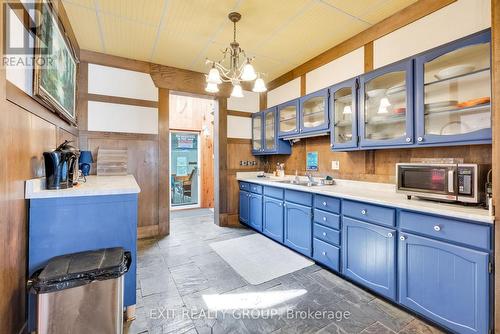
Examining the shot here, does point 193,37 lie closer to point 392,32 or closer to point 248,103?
point 248,103

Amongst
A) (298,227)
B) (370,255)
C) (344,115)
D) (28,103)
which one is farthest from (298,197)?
(28,103)

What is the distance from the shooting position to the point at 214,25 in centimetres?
263

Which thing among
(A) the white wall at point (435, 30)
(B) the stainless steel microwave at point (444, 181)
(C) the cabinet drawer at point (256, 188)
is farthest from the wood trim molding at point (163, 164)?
(B) the stainless steel microwave at point (444, 181)

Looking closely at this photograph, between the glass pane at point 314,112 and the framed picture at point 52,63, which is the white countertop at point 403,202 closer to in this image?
the glass pane at point 314,112

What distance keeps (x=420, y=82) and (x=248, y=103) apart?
297 centimetres

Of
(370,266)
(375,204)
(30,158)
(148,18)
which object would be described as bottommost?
(370,266)

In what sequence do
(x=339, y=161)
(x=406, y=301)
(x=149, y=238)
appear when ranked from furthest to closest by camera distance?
(x=149, y=238) → (x=339, y=161) → (x=406, y=301)

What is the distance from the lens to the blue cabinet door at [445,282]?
1422 millimetres

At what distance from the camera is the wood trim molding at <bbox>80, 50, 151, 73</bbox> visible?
3.20 metres

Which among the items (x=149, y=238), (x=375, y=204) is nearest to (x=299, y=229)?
(x=375, y=204)

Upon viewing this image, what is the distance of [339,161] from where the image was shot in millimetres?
3109

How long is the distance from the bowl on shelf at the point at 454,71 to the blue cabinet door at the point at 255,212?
2561 mm

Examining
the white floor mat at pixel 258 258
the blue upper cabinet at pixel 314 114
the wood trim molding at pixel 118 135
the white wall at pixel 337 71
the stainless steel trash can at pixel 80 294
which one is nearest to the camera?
the stainless steel trash can at pixel 80 294

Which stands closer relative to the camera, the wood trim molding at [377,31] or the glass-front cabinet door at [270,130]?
the wood trim molding at [377,31]
